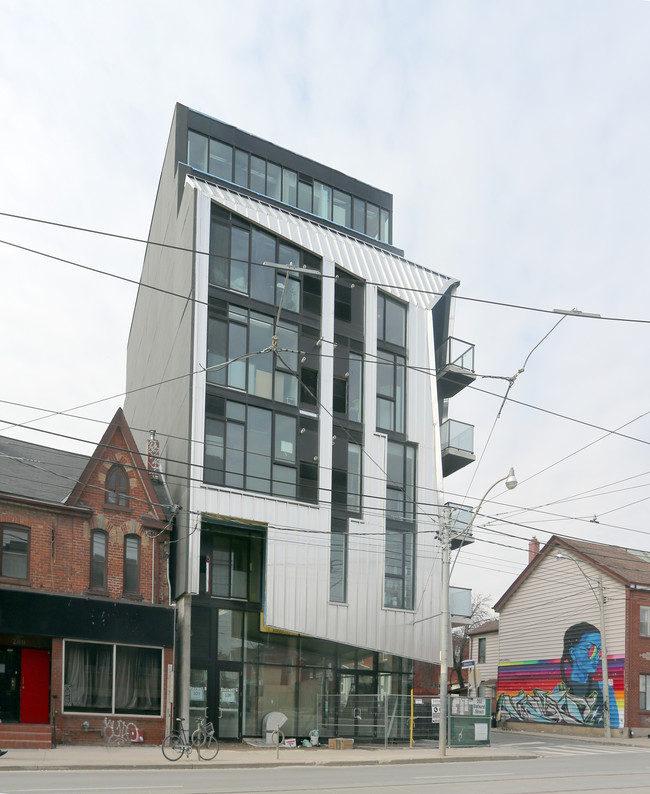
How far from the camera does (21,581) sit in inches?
1048

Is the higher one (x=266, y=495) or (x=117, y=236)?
(x=117, y=236)

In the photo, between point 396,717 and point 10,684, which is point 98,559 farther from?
point 396,717

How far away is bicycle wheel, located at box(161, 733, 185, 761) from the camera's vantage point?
23.2 m

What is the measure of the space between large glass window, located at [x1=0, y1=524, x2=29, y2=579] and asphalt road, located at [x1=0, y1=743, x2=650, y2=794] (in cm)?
845

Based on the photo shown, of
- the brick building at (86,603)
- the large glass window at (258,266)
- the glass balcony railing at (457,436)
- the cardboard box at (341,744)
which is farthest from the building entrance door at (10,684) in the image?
the glass balcony railing at (457,436)

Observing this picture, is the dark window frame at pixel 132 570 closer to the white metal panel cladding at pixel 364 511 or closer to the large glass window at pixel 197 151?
the white metal panel cladding at pixel 364 511

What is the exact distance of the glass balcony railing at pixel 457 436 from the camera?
120 feet

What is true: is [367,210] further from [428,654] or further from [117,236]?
[117,236]

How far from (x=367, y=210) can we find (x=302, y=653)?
18870mm

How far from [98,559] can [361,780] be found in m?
13.0

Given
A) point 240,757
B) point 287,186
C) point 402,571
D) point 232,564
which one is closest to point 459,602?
point 402,571

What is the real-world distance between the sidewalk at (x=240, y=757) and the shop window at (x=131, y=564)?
4775 millimetres

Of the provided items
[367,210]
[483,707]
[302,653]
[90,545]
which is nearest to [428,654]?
[483,707]

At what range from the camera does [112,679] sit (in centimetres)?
2739
